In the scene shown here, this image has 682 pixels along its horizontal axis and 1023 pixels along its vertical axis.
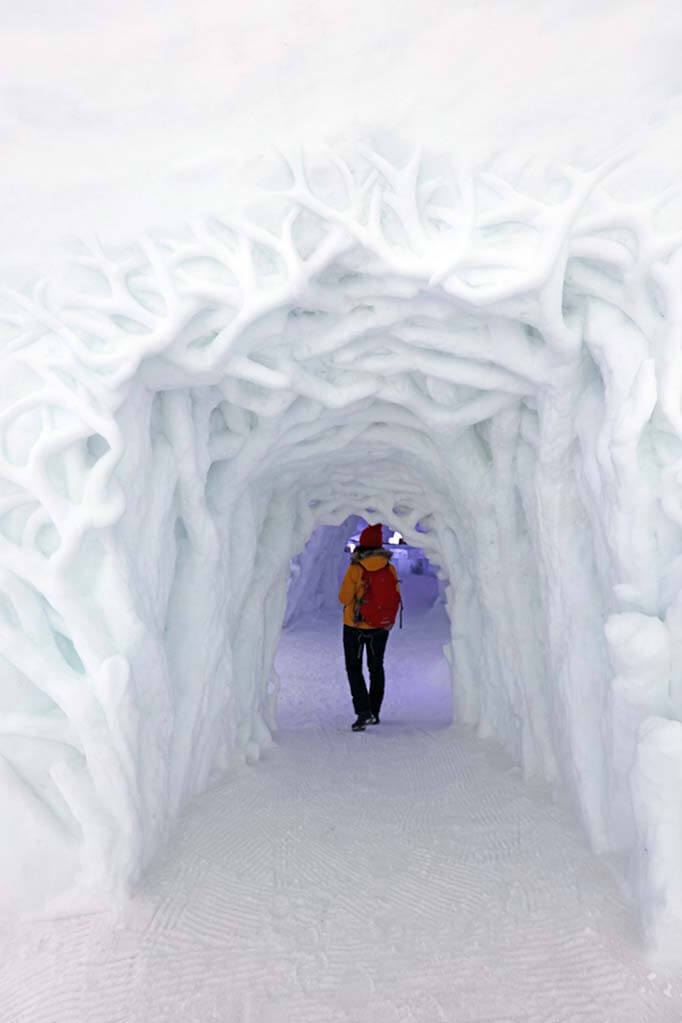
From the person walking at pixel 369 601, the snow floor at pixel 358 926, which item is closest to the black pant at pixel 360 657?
the person walking at pixel 369 601

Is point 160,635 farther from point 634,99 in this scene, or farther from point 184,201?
point 634,99

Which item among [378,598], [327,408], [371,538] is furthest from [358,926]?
[371,538]

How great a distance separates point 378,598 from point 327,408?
2.36 metres

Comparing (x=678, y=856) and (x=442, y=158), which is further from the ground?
(x=442, y=158)

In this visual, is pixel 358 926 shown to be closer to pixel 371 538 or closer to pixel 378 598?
pixel 378 598

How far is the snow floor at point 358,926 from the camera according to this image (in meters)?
2.74

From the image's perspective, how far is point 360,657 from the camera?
20.6ft

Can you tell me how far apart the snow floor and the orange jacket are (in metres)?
1.58

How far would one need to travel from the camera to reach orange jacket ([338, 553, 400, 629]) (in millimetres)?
6027

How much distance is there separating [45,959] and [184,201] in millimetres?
2687

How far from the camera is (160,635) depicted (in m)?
3.62

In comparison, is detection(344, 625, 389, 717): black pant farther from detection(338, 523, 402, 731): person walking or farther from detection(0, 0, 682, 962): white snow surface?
detection(0, 0, 682, 962): white snow surface

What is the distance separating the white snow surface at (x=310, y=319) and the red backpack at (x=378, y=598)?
7.25 feet

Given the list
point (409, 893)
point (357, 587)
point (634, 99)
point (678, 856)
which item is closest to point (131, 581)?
point (409, 893)
